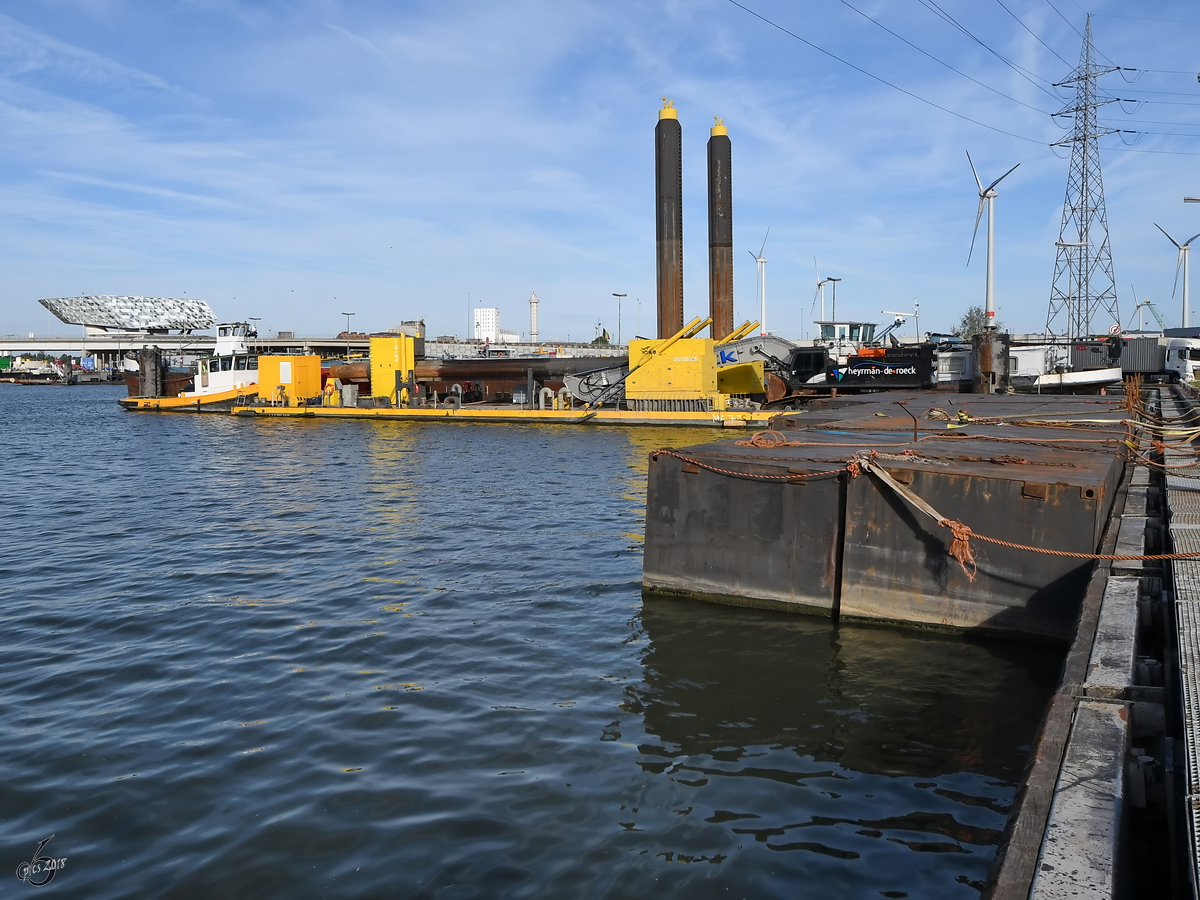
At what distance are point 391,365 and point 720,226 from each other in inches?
660

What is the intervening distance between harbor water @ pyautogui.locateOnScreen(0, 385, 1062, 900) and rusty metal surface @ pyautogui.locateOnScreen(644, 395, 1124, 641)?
11.2 inches

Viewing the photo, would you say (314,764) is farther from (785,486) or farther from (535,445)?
(535,445)

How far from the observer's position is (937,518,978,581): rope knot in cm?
680

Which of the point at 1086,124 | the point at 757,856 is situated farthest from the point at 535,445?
the point at 1086,124

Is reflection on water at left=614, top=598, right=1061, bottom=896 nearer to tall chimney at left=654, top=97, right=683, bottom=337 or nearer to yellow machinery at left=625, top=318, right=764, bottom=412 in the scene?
yellow machinery at left=625, top=318, right=764, bottom=412

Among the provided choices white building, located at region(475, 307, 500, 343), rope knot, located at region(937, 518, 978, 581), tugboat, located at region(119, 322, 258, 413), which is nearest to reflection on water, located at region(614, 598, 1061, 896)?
rope knot, located at region(937, 518, 978, 581)

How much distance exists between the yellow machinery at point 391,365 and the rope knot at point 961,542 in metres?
34.3

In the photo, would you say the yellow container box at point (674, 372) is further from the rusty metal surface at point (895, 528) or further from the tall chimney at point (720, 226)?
the rusty metal surface at point (895, 528)

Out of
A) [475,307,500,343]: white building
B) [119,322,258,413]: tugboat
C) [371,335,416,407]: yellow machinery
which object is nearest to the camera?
[371,335,416,407]: yellow machinery

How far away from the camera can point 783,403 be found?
117ft

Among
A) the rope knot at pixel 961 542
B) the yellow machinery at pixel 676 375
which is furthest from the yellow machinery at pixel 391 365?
the rope knot at pixel 961 542

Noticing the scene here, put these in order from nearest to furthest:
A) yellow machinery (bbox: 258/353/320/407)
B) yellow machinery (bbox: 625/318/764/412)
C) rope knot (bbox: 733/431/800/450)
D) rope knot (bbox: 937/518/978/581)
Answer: rope knot (bbox: 937/518/978/581)
rope knot (bbox: 733/431/800/450)
yellow machinery (bbox: 625/318/764/412)
yellow machinery (bbox: 258/353/320/407)

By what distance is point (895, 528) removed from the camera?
7375mm

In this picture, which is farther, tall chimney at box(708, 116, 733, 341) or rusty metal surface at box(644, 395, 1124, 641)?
tall chimney at box(708, 116, 733, 341)
